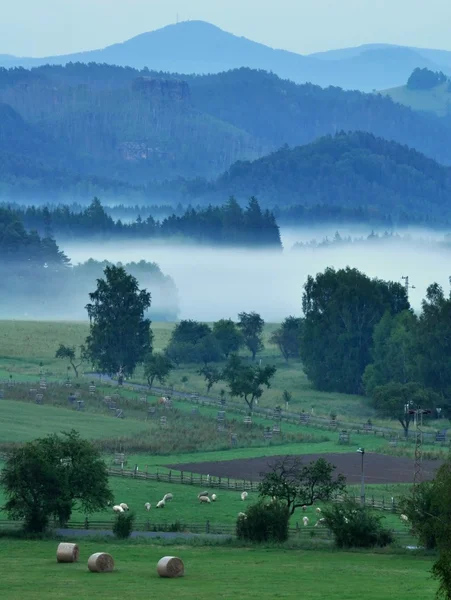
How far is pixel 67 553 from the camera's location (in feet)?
192

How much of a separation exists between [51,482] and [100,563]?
14181 millimetres

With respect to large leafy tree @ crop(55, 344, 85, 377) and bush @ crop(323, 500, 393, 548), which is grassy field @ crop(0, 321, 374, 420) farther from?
bush @ crop(323, 500, 393, 548)

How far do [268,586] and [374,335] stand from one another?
3380 inches

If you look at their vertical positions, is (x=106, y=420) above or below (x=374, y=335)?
below

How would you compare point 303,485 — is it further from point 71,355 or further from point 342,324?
point 71,355

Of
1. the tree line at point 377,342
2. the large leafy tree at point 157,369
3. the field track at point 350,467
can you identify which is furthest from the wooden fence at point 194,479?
the large leafy tree at point 157,369

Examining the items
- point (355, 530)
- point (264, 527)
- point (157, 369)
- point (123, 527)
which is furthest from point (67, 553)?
point (157, 369)

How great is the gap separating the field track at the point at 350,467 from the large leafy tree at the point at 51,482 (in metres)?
17.4

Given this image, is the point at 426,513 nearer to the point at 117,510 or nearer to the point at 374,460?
the point at 117,510

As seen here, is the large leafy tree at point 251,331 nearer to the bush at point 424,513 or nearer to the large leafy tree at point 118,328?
the large leafy tree at point 118,328

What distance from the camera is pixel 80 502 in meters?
76.7

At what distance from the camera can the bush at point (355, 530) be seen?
65.2 m

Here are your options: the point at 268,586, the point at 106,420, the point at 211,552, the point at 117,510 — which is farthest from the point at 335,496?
the point at 106,420

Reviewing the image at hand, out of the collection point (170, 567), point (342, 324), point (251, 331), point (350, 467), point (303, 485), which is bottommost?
point (170, 567)
